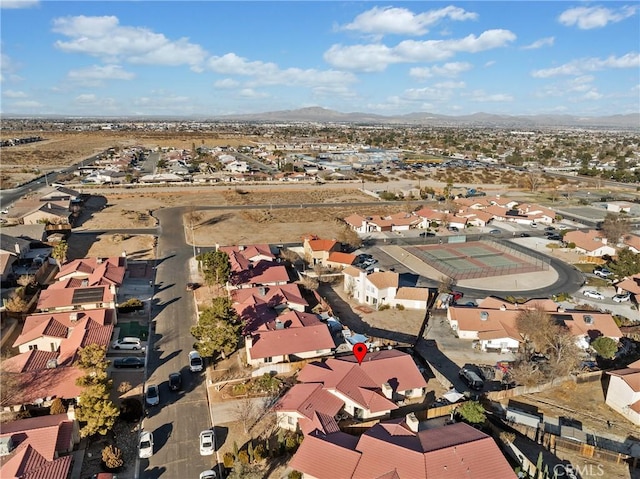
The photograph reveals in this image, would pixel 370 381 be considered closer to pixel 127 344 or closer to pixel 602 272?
pixel 127 344

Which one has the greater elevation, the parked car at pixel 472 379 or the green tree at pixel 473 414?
the green tree at pixel 473 414

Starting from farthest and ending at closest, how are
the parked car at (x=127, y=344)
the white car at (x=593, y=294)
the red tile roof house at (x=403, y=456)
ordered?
the white car at (x=593, y=294) < the parked car at (x=127, y=344) < the red tile roof house at (x=403, y=456)

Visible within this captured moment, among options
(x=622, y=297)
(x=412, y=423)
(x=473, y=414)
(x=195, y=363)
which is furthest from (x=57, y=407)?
(x=622, y=297)

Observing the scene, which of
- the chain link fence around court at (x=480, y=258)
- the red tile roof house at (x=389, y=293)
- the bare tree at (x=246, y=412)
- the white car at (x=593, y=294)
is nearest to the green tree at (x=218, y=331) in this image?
the bare tree at (x=246, y=412)

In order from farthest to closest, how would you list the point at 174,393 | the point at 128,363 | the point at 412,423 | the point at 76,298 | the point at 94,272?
the point at 94,272 → the point at 76,298 → the point at 128,363 → the point at 174,393 → the point at 412,423

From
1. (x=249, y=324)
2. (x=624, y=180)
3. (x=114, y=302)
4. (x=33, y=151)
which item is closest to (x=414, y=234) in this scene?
(x=249, y=324)

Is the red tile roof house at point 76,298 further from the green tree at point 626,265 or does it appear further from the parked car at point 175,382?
the green tree at point 626,265

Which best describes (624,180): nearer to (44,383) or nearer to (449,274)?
(449,274)

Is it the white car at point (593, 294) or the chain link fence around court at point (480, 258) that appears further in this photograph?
the chain link fence around court at point (480, 258)
